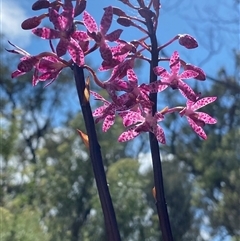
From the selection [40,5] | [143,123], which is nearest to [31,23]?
[40,5]

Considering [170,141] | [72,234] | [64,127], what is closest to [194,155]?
[170,141]

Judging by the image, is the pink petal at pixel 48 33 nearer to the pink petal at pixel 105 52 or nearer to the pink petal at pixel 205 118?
the pink petal at pixel 105 52

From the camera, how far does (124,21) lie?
47 cm

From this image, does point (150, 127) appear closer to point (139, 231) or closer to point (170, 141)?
point (139, 231)

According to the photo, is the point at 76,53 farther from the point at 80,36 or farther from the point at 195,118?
the point at 195,118

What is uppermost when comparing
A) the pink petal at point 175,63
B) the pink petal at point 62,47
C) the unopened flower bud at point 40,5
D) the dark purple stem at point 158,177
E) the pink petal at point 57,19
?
the unopened flower bud at point 40,5

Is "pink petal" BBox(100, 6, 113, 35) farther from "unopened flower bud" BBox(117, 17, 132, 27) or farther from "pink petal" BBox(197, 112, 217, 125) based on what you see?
"pink petal" BBox(197, 112, 217, 125)

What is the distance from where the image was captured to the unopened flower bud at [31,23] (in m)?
0.45

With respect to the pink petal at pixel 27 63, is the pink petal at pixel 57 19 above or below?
above

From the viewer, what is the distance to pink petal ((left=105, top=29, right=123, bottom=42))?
454mm

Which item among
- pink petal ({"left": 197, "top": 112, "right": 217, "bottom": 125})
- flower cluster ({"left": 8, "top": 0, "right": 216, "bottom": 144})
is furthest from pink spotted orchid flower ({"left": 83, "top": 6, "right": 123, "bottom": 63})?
pink petal ({"left": 197, "top": 112, "right": 217, "bottom": 125})

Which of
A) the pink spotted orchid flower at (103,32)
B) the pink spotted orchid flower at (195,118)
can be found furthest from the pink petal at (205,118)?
the pink spotted orchid flower at (103,32)

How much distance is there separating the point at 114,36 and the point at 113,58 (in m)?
0.02

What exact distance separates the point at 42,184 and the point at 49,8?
2629 millimetres
